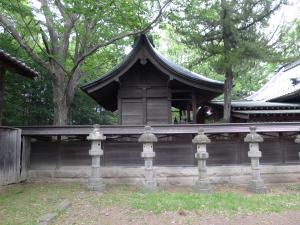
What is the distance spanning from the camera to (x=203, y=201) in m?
9.11

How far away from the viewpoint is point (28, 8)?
48.1ft

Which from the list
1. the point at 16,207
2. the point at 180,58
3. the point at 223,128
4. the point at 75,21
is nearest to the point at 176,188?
the point at 223,128

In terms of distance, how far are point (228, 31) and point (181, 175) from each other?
7772 millimetres

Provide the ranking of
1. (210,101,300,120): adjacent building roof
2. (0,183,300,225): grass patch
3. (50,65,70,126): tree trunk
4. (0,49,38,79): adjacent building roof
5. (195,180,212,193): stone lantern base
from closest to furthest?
(0,183,300,225): grass patch → (0,49,38,79): adjacent building roof → (195,180,212,193): stone lantern base → (210,101,300,120): adjacent building roof → (50,65,70,126): tree trunk

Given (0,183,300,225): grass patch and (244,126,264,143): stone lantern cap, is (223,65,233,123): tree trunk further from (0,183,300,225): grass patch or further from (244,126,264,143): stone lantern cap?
(0,183,300,225): grass patch

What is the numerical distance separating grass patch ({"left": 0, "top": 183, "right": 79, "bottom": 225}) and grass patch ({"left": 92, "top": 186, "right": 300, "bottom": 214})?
4.20ft

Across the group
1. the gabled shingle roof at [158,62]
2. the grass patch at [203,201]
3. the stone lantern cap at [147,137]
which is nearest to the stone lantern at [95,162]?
the grass patch at [203,201]

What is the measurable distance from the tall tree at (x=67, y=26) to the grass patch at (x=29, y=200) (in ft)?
18.2

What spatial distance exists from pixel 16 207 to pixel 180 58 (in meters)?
26.5

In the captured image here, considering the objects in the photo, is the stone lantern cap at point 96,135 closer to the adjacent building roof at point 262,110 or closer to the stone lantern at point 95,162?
the stone lantern at point 95,162

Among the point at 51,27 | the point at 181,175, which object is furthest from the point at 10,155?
the point at 51,27

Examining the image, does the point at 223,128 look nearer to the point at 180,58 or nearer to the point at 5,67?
the point at 5,67

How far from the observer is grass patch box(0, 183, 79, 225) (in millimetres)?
7625

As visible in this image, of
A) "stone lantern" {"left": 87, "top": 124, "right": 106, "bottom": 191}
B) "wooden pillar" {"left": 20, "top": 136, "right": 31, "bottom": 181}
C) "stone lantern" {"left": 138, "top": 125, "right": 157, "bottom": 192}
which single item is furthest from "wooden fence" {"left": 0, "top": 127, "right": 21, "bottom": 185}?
"stone lantern" {"left": 138, "top": 125, "right": 157, "bottom": 192}
